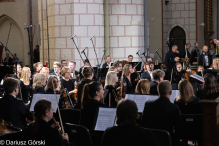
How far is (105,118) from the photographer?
3.56 m

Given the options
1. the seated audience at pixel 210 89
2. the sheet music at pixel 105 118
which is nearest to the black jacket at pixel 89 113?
the sheet music at pixel 105 118

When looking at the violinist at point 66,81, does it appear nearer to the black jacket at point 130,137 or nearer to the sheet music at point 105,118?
the sheet music at point 105,118

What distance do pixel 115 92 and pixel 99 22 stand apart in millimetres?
5062

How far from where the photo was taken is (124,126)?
2598 mm

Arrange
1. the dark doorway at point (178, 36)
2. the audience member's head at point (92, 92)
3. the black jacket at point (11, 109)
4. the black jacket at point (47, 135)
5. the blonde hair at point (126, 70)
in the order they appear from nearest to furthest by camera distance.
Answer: the black jacket at point (47, 135) → the audience member's head at point (92, 92) → the black jacket at point (11, 109) → the blonde hair at point (126, 70) → the dark doorway at point (178, 36)

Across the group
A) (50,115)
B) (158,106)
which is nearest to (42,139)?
(50,115)

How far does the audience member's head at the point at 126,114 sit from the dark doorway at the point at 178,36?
496 inches

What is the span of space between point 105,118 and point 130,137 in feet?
3.45

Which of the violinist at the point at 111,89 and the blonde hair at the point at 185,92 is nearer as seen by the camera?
the blonde hair at the point at 185,92

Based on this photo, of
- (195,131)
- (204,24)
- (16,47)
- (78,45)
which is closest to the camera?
(195,131)

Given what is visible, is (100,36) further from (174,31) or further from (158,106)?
(158,106)

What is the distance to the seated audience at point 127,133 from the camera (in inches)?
99.0

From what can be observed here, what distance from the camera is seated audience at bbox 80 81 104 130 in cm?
378

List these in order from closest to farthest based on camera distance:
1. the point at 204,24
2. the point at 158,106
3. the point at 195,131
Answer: the point at 158,106, the point at 195,131, the point at 204,24
